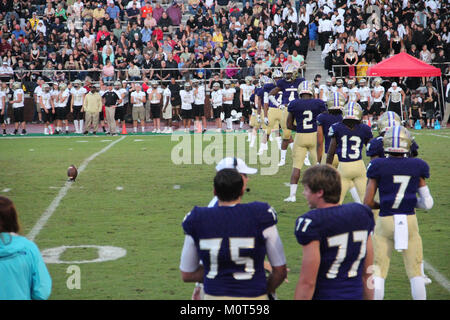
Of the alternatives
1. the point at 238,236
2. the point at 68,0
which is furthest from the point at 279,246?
the point at 68,0

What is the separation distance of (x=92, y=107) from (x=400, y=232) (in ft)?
57.6

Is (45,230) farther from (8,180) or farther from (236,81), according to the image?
(236,81)

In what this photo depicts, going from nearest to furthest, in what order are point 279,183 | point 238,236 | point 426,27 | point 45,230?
point 238,236, point 45,230, point 279,183, point 426,27

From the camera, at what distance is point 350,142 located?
311 inches

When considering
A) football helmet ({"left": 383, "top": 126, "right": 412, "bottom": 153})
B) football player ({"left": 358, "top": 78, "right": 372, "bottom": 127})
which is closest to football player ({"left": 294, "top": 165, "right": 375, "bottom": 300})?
football helmet ({"left": 383, "top": 126, "right": 412, "bottom": 153})

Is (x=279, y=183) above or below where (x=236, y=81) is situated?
below

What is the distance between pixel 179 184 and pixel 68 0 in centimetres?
2027

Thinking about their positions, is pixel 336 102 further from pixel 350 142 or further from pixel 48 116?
pixel 48 116

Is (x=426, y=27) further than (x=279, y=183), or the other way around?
(x=426, y=27)

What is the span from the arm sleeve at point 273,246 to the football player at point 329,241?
14cm

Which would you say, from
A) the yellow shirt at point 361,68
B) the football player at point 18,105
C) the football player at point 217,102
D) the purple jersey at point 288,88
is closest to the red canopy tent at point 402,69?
the yellow shirt at point 361,68

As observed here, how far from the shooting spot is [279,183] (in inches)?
465

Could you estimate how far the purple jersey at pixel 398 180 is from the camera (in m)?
5.20

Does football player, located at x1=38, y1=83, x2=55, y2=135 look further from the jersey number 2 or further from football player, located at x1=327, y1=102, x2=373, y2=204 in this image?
the jersey number 2
